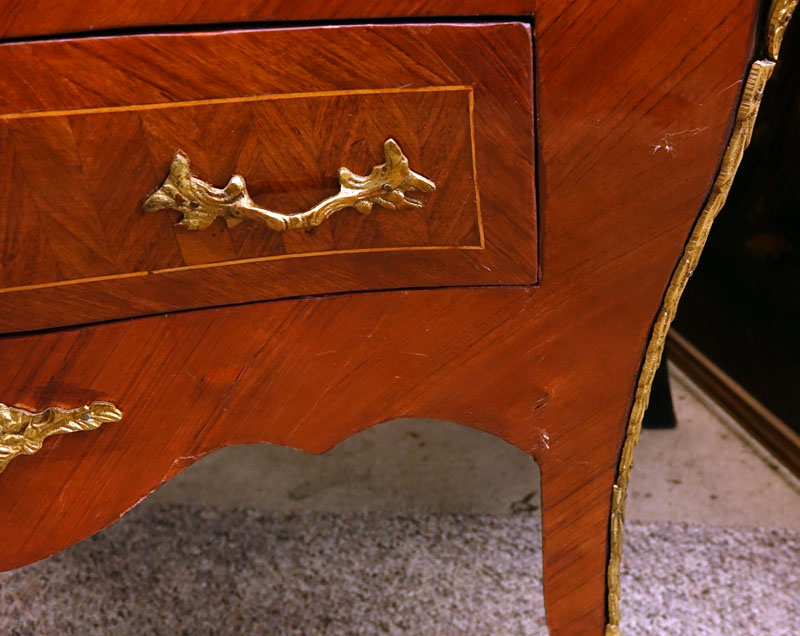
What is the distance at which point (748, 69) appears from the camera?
412 millimetres

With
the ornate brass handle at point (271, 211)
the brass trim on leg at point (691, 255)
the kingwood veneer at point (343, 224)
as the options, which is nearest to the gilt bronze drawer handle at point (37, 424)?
the kingwood veneer at point (343, 224)

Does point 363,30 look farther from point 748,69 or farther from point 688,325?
point 688,325

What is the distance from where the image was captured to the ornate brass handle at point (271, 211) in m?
0.41

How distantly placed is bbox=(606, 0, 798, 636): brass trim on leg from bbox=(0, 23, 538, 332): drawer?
0.09m

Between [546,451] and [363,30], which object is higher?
[363,30]

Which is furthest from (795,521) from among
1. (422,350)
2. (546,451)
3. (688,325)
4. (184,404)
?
(184,404)

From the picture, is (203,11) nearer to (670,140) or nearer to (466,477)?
(670,140)

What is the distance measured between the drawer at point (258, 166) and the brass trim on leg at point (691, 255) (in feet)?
0.30

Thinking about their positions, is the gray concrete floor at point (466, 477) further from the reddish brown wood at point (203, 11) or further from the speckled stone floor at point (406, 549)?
the reddish brown wood at point (203, 11)

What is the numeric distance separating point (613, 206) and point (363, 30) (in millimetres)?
168

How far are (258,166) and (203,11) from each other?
0.08 metres

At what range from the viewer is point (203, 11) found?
1.22 ft

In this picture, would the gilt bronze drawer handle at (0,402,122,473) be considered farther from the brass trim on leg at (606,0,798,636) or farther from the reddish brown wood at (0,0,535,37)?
the brass trim on leg at (606,0,798,636)

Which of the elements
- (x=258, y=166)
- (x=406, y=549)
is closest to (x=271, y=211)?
(x=258, y=166)
